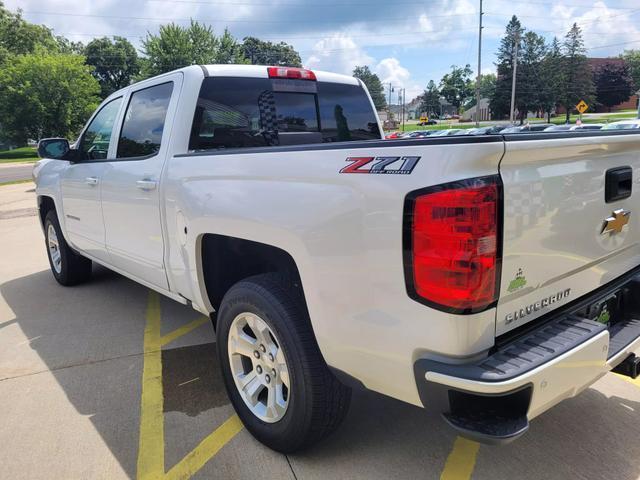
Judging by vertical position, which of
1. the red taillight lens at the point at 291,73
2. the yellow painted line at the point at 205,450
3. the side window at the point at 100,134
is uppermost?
the red taillight lens at the point at 291,73

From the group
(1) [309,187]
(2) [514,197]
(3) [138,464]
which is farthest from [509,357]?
(3) [138,464]

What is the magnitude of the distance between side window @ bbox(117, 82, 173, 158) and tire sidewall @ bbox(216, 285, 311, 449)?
141 centimetres

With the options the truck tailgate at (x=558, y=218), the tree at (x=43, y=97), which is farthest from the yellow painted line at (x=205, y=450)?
the tree at (x=43, y=97)

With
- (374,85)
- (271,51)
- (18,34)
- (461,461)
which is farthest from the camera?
(374,85)

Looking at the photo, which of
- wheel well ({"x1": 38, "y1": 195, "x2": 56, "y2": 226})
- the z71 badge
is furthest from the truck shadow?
wheel well ({"x1": 38, "y1": 195, "x2": 56, "y2": 226})

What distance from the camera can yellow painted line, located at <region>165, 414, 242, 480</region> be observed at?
8.15 ft

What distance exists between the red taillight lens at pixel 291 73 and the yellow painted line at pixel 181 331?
230 centimetres

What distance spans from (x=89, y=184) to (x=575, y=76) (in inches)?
3360

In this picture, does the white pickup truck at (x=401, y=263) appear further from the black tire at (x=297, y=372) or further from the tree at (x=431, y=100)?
the tree at (x=431, y=100)

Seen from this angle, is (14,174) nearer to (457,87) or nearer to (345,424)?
(345,424)

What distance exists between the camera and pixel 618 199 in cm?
228

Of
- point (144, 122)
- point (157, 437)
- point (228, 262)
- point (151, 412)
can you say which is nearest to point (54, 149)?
point (144, 122)

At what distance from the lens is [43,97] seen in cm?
4272

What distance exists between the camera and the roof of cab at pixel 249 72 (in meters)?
3.45
